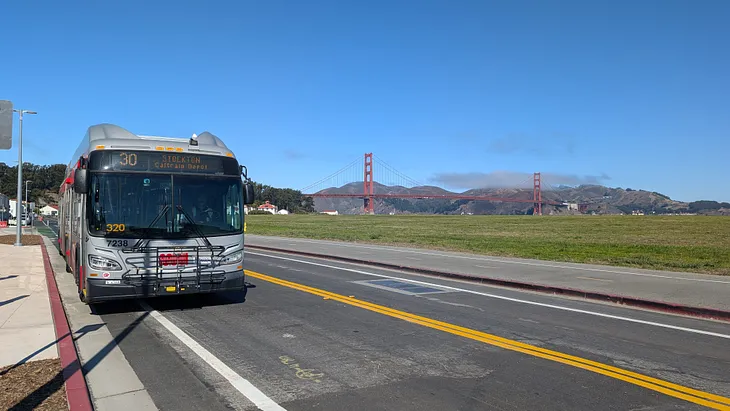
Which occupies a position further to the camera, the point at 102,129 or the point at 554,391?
the point at 102,129

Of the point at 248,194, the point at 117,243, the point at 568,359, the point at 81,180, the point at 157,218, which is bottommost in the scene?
the point at 568,359

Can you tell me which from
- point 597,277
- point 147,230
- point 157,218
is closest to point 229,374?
point 147,230

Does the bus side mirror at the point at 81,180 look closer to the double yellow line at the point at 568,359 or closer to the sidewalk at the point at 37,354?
the sidewalk at the point at 37,354

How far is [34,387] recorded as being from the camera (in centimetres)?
557

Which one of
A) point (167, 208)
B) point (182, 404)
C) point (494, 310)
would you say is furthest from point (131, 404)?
point (494, 310)

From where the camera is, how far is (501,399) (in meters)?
5.42

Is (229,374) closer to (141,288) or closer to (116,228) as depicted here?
(141,288)

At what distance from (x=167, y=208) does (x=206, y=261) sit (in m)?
1.11

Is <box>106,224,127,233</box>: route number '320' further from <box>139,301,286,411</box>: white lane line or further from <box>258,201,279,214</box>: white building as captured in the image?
<box>258,201,279,214</box>: white building

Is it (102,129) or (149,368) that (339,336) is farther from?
(102,129)

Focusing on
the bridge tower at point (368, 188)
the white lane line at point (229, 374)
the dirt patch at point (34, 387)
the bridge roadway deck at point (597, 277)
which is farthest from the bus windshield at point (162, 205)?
the bridge tower at point (368, 188)

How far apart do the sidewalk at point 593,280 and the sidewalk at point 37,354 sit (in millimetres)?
9885

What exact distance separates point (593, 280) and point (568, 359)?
822 cm

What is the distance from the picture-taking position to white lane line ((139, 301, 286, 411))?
17.4 ft
